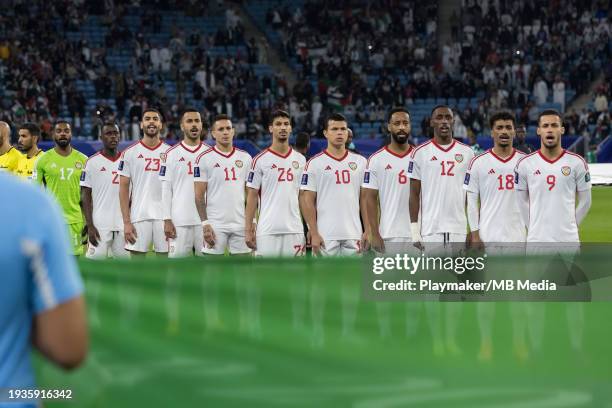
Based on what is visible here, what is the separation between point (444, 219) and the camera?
9414mm

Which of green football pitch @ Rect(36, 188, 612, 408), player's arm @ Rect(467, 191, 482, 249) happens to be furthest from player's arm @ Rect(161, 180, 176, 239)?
green football pitch @ Rect(36, 188, 612, 408)

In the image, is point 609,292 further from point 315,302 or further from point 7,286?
point 7,286

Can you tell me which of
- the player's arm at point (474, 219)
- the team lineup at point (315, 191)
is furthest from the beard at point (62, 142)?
the player's arm at point (474, 219)

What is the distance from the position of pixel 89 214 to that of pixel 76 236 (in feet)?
1.92

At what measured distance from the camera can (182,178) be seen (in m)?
11.5

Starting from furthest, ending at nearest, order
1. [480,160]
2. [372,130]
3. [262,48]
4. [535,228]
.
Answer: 1. [262,48]
2. [372,130]
3. [480,160]
4. [535,228]

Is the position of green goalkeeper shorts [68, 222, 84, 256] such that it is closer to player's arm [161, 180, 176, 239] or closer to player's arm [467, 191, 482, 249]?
player's arm [161, 180, 176, 239]

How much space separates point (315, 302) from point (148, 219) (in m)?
7.52

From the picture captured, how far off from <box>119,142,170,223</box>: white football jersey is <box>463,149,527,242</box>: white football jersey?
395cm

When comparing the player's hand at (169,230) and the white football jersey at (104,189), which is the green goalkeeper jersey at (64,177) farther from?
the player's hand at (169,230)

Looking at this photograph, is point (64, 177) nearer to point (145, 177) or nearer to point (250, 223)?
point (145, 177)

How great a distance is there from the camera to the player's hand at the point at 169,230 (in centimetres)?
1120

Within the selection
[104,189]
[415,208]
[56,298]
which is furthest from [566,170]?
[56,298]

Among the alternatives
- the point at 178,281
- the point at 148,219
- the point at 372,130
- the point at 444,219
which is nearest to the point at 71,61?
the point at 372,130
